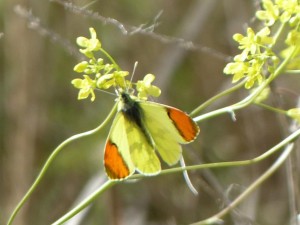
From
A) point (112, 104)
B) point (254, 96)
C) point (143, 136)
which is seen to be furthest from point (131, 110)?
point (112, 104)

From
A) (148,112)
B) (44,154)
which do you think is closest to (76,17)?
(44,154)

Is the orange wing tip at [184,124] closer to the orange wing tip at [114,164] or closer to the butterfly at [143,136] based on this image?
the butterfly at [143,136]

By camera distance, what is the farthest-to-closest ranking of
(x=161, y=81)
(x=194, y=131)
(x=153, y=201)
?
(x=153, y=201), (x=161, y=81), (x=194, y=131)

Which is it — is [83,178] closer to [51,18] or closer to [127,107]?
[51,18]

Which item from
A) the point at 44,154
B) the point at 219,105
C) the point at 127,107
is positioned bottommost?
the point at 127,107

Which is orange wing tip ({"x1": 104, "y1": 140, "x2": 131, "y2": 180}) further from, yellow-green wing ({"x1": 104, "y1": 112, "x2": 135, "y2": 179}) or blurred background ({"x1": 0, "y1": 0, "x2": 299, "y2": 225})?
blurred background ({"x1": 0, "y1": 0, "x2": 299, "y2": 225})

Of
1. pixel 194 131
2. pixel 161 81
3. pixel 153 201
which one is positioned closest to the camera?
pixel 194 131

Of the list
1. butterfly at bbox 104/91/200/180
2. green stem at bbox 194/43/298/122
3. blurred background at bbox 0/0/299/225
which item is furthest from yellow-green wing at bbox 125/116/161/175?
blurred background at bbox 0/0/299/225
